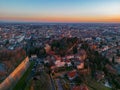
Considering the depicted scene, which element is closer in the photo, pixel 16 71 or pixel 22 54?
pixel 16 71

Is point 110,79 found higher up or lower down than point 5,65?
lower down

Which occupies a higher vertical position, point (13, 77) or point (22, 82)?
point (13, 77)

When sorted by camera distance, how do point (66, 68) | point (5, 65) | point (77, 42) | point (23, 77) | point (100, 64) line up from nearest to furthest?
point (23, 77) < point (5, 65) < point (66, 68) < point (100, 64) < point (77, 42)

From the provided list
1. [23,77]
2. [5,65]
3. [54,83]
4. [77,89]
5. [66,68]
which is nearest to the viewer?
[77,89]

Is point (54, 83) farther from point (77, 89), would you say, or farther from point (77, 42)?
point (77, 42)

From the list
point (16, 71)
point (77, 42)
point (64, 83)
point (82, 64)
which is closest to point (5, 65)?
point (16, 71)

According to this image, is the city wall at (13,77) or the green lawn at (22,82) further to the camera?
the green lawn at (22,82)

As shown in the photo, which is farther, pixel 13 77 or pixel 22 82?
pixel 13 77

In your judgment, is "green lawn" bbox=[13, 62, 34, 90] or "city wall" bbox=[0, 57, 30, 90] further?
"green lawn" bbox=[13, 62, 34, 90]
